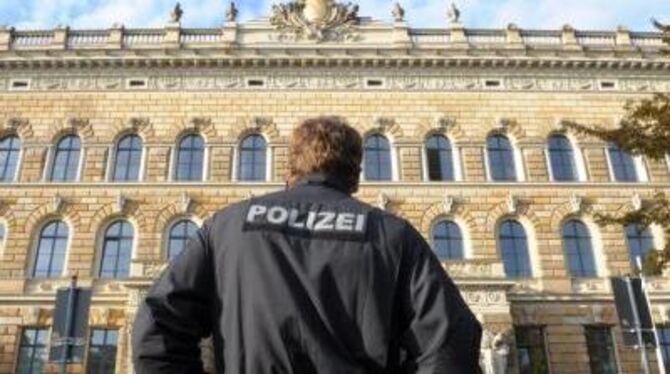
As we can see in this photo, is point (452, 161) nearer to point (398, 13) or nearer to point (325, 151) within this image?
point (398, 13)

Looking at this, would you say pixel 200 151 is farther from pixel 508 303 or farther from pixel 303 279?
pixel 303 279

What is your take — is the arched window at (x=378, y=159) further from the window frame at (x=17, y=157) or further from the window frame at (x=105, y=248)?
the window frame at (x=17, y=157)

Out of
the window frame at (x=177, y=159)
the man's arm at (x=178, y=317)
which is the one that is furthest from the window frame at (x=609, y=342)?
the man's arm at (x=178, y=317)

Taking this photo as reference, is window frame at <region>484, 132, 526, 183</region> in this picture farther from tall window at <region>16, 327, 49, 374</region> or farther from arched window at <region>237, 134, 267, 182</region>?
tall window at <region>16, 327, 49, 374</region>

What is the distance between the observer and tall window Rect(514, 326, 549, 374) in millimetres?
21141

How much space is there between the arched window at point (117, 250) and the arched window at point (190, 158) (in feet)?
8.03

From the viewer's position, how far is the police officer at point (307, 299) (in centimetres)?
246

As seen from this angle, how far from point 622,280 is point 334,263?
39.6 ft

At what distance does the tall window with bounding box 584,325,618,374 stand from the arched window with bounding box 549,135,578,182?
17.4ft

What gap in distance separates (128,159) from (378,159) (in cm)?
864

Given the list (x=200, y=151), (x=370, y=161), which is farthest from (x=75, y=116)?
(x=370, y=161)

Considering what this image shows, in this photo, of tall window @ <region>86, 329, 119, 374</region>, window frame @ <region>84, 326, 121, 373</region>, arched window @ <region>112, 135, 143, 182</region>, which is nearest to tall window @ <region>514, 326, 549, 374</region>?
window frame @ <region>84, 326, 121, 373</region>

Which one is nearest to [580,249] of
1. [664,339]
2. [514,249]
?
[514,249]

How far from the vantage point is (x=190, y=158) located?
2405 centimetres
